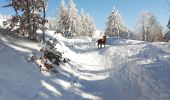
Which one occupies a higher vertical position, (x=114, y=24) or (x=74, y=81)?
(x=114, y=24)

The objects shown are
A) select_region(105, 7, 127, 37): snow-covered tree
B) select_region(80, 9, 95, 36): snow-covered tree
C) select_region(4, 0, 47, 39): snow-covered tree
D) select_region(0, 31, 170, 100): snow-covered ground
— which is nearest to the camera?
select_region(0, 31, 170, 100): snow-covered ground

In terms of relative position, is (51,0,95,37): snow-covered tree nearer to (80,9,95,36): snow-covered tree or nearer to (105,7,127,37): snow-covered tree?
(80,9,95,36): snow-covered tree

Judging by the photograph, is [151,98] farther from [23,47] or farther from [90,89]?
[23,47]

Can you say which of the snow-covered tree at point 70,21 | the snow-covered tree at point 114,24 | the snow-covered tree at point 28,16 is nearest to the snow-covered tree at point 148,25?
the snow-covered tree at point 114,24

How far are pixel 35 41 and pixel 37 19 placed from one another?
1686mm

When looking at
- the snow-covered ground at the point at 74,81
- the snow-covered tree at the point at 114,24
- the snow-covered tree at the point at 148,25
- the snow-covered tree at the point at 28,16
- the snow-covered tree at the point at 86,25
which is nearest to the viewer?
the snow-covered ground at the point at 74,81

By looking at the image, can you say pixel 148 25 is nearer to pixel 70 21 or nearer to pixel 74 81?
pixel 70 21

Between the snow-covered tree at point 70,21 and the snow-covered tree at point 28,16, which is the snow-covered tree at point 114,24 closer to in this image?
the snow-covered tree at point 70,21

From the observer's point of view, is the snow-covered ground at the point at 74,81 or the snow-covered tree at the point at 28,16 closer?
the snow-covered ground at the point at 74,81

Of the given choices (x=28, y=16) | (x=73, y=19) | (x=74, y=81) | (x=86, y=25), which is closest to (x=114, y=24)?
(x=73, y=19)

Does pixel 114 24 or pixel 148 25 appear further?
pixel 114 24

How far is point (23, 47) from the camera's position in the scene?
18.8 m

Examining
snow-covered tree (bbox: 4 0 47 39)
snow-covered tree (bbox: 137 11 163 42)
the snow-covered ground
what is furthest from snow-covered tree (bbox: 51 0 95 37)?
the snow-covered ground

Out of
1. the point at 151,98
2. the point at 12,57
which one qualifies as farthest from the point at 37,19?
the point at 151,98
